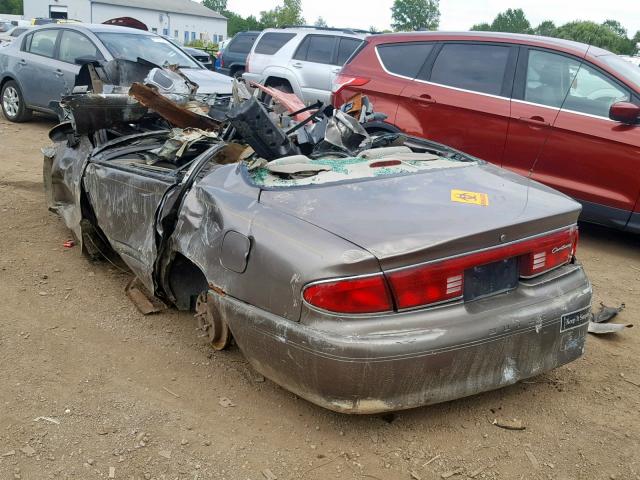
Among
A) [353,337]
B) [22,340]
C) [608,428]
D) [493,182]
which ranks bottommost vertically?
[22,340]

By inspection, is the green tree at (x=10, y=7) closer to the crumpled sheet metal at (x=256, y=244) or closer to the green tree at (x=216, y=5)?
the green tree at (x=216, y=5)

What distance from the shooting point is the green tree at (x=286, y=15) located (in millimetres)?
57225

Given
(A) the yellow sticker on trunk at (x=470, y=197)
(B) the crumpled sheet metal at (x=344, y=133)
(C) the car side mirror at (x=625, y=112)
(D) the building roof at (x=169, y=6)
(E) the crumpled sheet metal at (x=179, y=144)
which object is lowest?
(E) the crumpled sheet metal at (x=179, y=144)

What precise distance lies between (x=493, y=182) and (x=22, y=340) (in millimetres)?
2587

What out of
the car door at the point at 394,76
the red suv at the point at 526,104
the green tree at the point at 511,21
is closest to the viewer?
the red suv at the point at 526,104

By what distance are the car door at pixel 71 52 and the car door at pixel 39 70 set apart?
11 centimetres

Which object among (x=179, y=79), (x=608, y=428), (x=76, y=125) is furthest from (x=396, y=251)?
(x=179, y=79)

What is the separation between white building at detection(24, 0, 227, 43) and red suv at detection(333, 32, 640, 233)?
5557cm

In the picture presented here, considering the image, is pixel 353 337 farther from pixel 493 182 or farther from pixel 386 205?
pixel 493 182

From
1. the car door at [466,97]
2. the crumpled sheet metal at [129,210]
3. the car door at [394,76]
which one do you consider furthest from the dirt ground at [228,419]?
the car door at [394,76]

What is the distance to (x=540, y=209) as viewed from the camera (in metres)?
2.82

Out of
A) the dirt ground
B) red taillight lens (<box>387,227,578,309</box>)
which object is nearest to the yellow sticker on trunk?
red taillight lens (<box>387,227,578,309</box>)

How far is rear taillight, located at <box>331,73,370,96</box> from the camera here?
6656 millimetres

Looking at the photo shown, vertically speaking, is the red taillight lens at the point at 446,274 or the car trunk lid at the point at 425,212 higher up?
the car trunk lid at the point at 425,212
